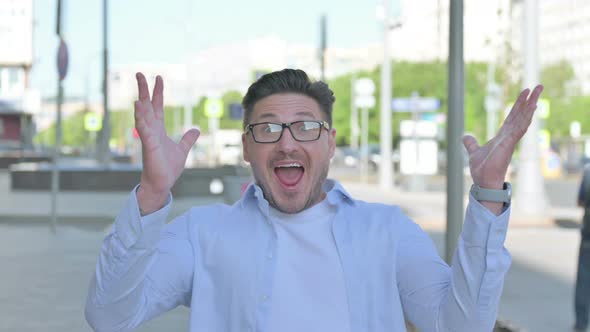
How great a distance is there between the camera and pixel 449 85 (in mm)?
7879

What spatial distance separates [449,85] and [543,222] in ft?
40.8

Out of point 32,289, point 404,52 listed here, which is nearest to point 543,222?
point 32,289

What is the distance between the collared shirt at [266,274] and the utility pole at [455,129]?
501 cm

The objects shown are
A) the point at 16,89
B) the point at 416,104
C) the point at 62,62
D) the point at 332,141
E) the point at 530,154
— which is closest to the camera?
the point at 332,141

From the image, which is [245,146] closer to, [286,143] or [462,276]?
[286,143]

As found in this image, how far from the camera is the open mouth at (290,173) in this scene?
2754mm

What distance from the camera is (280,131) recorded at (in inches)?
109

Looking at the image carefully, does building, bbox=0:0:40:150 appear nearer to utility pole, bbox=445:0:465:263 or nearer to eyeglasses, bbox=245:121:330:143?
utility pole, bbox=445:0:465:263

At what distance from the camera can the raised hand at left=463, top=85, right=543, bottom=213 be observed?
243cm

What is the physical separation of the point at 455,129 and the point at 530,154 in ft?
42.0

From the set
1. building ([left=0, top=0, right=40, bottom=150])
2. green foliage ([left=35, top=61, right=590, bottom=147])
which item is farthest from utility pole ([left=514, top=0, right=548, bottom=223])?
building ([left=0, top=0, right=40, bottom=150])

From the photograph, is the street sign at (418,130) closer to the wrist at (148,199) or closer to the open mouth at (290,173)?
the open mouth at (290,173)

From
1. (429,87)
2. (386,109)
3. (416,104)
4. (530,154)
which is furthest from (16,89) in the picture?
(530,154)

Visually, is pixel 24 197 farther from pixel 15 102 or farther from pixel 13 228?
pixel 15 102
